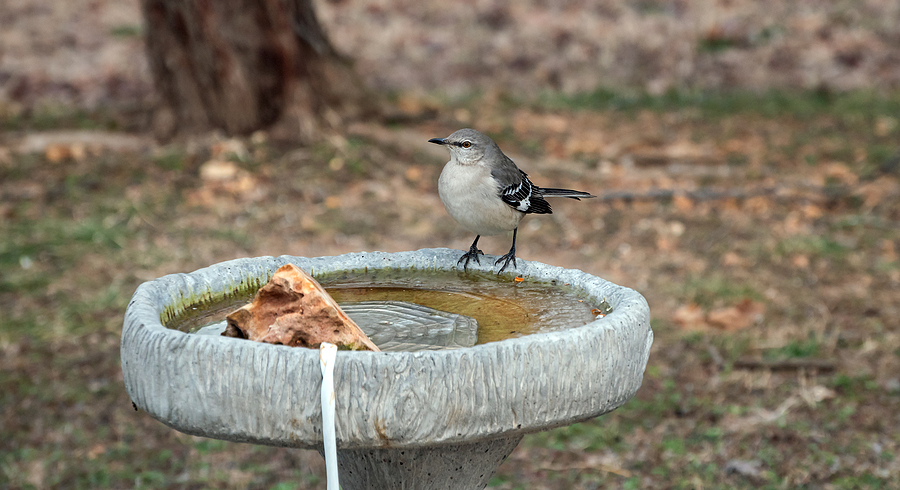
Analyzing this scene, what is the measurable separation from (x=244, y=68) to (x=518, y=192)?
4.60m

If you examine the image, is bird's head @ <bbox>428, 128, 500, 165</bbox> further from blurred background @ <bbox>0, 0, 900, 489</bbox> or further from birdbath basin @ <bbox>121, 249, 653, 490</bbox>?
blurred background @ <bbox>0, 0, 900, 489</bbox>

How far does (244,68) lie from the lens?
24.9 ft

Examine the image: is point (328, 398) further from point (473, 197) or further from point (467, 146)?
point (467, 146)

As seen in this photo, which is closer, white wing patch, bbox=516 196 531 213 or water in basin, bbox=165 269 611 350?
water in basin, bbox=165 269 611 350

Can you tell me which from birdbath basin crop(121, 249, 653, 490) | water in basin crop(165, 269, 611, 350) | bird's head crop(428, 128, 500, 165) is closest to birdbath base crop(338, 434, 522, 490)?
water in basin crop(165, 269, 611, 350)

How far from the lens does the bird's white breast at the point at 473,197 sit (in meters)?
3.53

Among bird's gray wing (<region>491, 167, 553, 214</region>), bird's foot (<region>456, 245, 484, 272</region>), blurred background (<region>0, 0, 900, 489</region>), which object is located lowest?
blurred background (<region>0, 0, 900, 489</region>)

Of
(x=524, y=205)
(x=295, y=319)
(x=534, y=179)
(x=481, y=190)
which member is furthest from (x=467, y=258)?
(x=534, y=179)

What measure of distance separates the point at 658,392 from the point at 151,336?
3340mm

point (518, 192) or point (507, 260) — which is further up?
point (518, 192)

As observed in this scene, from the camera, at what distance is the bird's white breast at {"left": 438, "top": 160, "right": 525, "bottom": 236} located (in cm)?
353

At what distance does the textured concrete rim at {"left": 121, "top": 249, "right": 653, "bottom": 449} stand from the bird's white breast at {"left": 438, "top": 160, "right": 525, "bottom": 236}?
1158 millimetres

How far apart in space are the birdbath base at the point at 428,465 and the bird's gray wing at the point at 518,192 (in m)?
1.10

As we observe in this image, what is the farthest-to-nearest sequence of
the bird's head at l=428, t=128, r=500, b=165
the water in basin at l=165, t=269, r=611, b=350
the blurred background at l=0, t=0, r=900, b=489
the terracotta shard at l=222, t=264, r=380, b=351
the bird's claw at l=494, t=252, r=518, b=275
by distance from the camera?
the blurred background at l=0, t=0, r=900, b=489 → the bird's head at l=428, t=128, r=500, b=165 → the bird's claw at l=494, t=252, r=518, b=275 → the water in basin at l=165, t=269, r=611, b=350 → the terracotta shard at l=222, t=264, r=380, b=351
